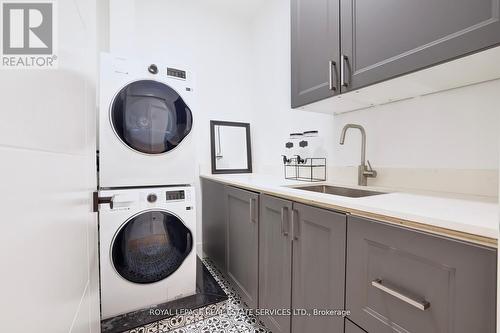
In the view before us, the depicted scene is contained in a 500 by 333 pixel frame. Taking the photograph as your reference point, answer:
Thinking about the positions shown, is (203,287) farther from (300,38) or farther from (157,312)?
(300,38)

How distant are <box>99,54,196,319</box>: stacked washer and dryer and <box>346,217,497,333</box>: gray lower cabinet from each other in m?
1.26

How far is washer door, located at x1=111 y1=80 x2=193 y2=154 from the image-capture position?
5.19 feet

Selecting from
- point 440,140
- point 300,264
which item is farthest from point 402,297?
point 440,140

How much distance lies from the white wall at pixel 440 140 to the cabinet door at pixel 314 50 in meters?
0.44

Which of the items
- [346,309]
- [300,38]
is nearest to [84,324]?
[346,309]

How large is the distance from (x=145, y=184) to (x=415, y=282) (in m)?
1.60

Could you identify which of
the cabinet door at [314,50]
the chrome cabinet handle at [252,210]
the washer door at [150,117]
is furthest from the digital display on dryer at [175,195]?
the cabinet door at [314,50]

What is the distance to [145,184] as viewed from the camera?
5.41ft

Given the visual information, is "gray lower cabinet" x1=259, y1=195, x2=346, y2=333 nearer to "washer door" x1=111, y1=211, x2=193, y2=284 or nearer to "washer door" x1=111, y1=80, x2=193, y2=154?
"washer door" x1=111, y1=211, x2=193, y2=284

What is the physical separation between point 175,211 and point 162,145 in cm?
51

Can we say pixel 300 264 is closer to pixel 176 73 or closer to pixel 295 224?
pixel 295 224

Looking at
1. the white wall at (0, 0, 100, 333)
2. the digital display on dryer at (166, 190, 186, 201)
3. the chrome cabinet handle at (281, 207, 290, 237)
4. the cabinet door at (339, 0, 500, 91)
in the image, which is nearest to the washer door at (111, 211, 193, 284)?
the digital display on dryer at (166, 190, 186, 201)

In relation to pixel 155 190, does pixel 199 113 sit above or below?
above

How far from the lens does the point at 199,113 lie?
256cm
